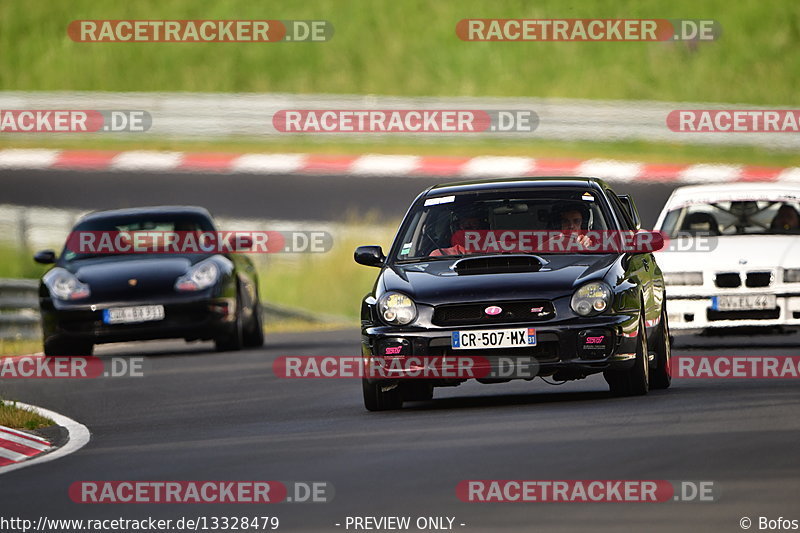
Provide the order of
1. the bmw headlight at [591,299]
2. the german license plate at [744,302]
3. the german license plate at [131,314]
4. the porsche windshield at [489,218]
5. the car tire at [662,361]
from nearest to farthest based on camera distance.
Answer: the bmw headlight at [591,299] < the porsche windshield at [489,218] < the car tire at [662,361] < the german license plate at [744,302] < the german license plate at [131,314]

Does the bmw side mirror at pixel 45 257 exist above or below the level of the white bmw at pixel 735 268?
above

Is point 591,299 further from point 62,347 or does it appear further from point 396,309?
point 62,347

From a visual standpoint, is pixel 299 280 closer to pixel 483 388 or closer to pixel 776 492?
pixel 483 388

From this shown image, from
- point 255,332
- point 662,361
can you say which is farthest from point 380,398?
point 255,332

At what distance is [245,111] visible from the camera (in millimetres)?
36531

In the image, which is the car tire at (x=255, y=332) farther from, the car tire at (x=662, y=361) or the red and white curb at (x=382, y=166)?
the red and white curb at (x=382, y=166)

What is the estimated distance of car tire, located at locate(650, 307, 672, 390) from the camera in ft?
41.4

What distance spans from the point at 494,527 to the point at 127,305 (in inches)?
429

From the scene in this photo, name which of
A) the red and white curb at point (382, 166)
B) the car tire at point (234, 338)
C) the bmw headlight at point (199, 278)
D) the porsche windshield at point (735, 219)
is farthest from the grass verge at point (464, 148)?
the bmw headlight at point (199, 278)

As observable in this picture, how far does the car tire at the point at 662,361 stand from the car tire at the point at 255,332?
7.11 metres

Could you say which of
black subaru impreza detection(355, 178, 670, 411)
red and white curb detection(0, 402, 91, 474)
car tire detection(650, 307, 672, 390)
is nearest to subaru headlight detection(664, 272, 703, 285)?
car tire detection(650, 307, 672, 390)

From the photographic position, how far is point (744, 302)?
634 inches

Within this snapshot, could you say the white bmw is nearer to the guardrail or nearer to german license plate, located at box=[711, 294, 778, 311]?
german license plate, located at box=[711, 294, 778, 311]

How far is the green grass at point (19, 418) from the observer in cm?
1214
